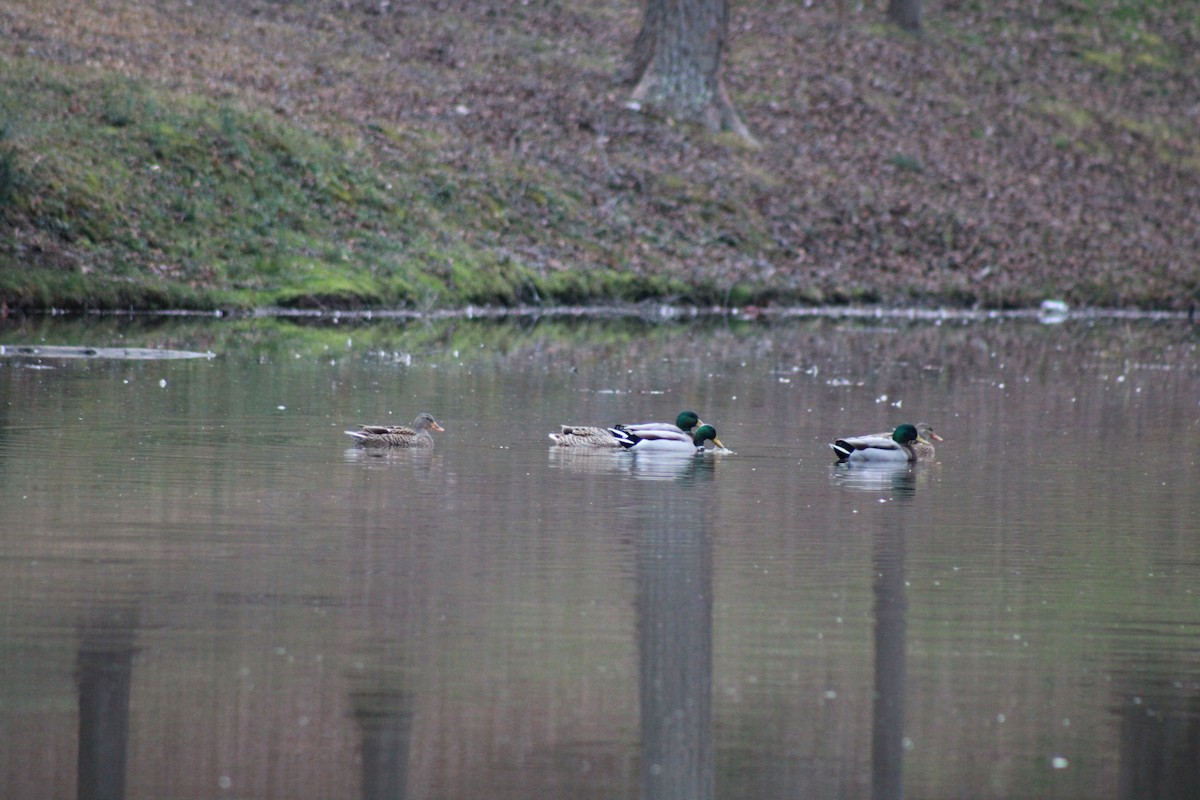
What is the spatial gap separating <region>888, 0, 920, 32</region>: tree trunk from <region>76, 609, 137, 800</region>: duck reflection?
145 feet

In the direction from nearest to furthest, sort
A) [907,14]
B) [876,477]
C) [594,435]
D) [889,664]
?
[889,664], [876,477], [594,435], [907,14]

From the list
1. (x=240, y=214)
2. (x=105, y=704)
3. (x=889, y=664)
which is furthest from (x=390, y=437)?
(x=240, y=214)

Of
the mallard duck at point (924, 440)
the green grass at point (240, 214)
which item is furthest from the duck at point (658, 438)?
the green grass at point (240, 214)

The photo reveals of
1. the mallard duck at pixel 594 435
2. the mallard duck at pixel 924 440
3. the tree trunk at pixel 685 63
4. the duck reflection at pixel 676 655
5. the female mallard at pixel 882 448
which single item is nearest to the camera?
the duck reflection at pixel 676 655

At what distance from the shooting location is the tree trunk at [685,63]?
41156mm

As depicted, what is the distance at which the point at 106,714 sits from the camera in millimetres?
7781

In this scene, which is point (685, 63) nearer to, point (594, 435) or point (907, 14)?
point (907, 14)

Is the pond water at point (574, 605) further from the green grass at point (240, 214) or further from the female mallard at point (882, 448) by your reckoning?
the green grass at point (240, 214)

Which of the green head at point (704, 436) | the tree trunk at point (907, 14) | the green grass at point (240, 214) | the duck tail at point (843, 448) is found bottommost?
the duck tail at point (843, 448)

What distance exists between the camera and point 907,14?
51.3 meters

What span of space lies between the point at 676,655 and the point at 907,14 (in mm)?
44360

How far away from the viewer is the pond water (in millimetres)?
7492

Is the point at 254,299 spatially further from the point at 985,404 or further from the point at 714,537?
the point at 714,537

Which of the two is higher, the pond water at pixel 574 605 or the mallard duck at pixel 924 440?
the mallard duck at pixel 924 440
